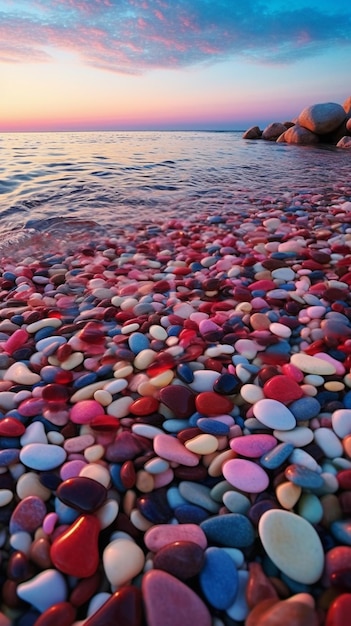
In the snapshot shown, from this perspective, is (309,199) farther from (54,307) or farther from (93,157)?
(93,157)

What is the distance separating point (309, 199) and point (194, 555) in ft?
18.9

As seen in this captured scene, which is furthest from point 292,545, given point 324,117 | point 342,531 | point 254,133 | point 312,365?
point 254,133

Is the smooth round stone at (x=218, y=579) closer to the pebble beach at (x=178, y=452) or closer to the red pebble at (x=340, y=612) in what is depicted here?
the pebble beach at (x=178, y=452)

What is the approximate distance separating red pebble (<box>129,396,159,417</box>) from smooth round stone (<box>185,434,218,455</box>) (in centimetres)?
25

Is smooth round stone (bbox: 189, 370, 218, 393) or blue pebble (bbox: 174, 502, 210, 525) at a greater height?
smooth round stone (bbox: 189, 370, 218, 393)

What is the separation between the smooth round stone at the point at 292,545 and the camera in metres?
0.99

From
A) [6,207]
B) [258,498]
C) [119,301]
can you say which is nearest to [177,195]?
[6,207]

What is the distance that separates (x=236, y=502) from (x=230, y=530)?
0.10m

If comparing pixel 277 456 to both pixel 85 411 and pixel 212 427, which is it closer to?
pixel 212 427

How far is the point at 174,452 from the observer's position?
135 cm

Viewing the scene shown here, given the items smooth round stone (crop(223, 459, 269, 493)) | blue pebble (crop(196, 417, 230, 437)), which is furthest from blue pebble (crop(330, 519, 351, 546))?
blue pebble (crop(196, 417, 230, 437))

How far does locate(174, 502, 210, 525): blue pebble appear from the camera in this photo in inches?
45.9

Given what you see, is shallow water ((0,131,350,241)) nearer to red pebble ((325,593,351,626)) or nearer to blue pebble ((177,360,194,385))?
blue pebble ((177,360,194,385))

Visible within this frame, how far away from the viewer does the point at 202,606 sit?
93cm
